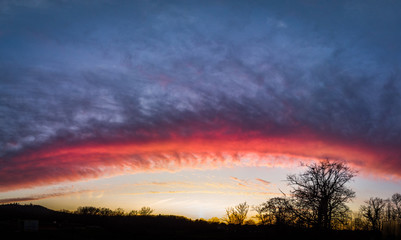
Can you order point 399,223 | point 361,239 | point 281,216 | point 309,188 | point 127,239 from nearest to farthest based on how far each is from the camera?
point 399,223 < point 361,239 < point 281,216 < point 309,188 < point 127,239

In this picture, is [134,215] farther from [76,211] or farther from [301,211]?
[301,211]

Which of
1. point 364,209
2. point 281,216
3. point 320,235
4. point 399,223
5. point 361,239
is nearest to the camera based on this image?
point 399,223

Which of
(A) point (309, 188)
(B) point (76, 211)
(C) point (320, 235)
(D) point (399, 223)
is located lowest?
(B) point (76, 211)

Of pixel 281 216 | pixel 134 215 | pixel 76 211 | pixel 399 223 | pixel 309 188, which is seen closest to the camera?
pixel 399 223

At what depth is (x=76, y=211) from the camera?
140000mm

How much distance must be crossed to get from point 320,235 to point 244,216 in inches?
2774

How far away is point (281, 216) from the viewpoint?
107 feet

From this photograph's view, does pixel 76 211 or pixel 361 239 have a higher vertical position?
pixel 361 239

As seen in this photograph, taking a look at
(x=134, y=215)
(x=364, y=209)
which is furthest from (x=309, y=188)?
(x=134, y=215)

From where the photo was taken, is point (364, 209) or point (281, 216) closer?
point (281, 216)

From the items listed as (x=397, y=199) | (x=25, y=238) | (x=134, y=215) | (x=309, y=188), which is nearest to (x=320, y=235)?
(x=309, y=188)

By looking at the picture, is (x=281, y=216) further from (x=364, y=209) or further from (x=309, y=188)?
(x=364, y=209)

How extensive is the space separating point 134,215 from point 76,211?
111ft

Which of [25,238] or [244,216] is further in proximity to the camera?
[244,216]
